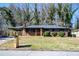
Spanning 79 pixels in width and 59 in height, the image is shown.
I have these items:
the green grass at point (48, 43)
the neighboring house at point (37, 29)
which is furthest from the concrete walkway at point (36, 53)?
the neighboring house at point (37, 29)

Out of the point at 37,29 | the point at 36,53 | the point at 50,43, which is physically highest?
the point at 37,29

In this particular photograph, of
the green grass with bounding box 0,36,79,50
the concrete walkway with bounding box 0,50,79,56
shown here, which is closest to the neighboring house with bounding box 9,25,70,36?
the green grass with bounding box 0,36,79,50

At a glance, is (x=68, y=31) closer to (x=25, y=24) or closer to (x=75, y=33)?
(x=75, y=33)

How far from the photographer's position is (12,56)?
6.69m

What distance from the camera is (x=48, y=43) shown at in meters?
7.22

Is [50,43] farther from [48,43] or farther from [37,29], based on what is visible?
[37,29]

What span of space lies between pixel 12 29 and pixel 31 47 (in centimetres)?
83

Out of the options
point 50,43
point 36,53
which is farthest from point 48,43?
point 36,53

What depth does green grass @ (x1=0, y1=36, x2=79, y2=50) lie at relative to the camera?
23.5 ft

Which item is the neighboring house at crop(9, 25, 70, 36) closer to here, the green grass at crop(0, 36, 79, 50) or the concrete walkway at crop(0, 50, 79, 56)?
the green grass at crop(0, 36, 79, 50)

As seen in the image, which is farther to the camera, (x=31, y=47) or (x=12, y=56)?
(x=31, y=47)

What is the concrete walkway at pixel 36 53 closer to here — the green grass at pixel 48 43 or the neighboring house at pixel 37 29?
the green grass at pixel 48 43

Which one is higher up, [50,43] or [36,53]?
[50,43]

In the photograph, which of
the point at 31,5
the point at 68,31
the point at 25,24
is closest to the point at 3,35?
the point at 25,24
